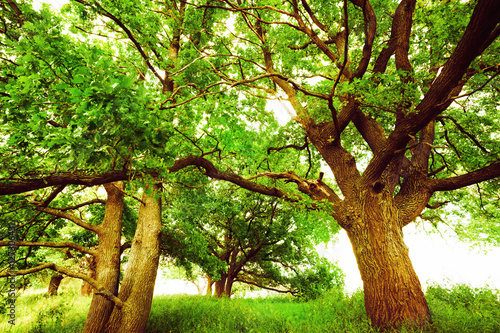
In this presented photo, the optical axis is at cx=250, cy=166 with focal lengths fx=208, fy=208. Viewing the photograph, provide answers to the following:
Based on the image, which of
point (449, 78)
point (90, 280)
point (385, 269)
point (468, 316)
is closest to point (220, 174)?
point (90, 280)

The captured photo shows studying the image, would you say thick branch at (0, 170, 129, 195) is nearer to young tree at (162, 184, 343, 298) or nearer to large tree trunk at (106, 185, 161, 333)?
large tree trunk at (106, 185, 161, 333)

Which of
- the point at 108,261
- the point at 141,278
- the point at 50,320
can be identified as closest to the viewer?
the point at 141,278

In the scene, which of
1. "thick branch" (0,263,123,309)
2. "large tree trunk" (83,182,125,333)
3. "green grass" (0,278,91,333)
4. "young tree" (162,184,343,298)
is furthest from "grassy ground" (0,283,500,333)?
"young tree" (162,184,343,298)

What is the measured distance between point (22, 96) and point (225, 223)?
1120 cm

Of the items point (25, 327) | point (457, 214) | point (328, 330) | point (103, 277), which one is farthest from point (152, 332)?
point (457, 214)

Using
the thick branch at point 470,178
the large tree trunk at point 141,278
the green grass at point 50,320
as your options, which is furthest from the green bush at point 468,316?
the green grass at point 50,320

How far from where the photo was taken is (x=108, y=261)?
567cm

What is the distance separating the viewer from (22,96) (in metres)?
2.65

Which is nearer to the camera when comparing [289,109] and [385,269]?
[385,269]

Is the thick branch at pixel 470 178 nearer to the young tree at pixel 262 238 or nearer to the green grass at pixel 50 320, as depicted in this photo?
the young tree at pixel 262 238

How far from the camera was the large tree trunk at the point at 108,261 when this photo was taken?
16.2 feet

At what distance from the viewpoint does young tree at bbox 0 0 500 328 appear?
8.50ft

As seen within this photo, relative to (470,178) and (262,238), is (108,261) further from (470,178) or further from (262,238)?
(470,178)

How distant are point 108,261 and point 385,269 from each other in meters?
6.87
